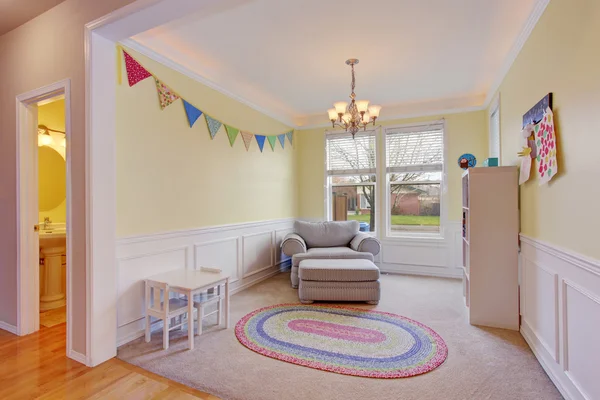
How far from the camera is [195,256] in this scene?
320 centimetres

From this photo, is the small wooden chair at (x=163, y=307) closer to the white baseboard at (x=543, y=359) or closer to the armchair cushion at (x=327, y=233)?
the armchair cushion at (x=327, y=233)

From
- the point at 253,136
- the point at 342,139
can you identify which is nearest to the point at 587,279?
the point at 253,136

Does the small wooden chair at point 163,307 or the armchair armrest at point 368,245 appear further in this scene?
the armchair armrest at point 368,245

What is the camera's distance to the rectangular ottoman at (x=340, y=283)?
332cm

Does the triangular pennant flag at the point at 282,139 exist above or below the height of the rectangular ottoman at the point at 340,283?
above

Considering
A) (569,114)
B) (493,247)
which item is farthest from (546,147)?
(493,247)

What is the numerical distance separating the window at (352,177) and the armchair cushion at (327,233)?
583mm

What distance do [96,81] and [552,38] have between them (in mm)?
3079

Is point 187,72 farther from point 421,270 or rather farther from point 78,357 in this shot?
point 421,270

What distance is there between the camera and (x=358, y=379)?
198cm

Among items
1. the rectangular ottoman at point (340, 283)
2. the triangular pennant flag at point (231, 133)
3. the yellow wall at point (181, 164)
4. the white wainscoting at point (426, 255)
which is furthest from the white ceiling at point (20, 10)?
the white wainscoting at point (426, 255)

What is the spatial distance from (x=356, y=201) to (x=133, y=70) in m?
3.64

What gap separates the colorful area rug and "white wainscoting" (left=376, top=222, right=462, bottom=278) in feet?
6.01

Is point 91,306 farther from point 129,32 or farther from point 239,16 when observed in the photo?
point 239,16
